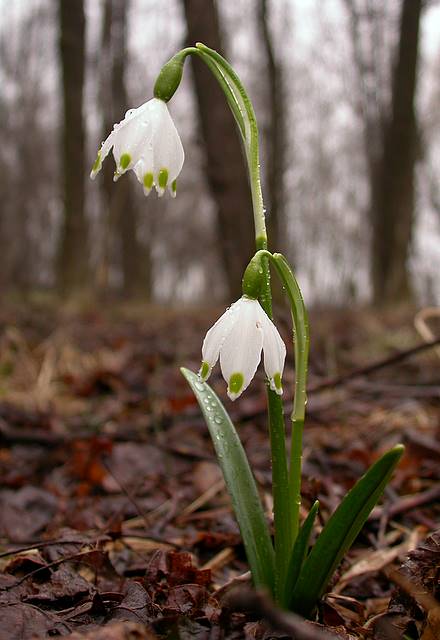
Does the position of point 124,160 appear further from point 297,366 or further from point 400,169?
point 400,169

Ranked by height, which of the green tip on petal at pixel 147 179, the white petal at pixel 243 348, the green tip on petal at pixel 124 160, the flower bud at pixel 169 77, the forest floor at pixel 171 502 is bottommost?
the forest floor at pixel 171 502

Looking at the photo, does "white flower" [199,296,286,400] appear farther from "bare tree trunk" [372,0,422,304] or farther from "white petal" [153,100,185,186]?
"bare tree trunk" [372,0,422,304]

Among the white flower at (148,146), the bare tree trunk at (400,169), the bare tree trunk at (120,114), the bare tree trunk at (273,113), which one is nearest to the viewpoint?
the white flower at (148,146)

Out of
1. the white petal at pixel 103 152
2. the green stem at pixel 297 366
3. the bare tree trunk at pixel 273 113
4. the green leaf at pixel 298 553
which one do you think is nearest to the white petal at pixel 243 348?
the green stem at pixel 297 366

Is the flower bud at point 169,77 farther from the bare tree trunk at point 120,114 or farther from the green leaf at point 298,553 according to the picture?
the bare tree trunk at point 120,114

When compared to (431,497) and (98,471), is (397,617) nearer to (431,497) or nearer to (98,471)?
(431,497)

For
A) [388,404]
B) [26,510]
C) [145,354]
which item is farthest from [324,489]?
[145,354]
